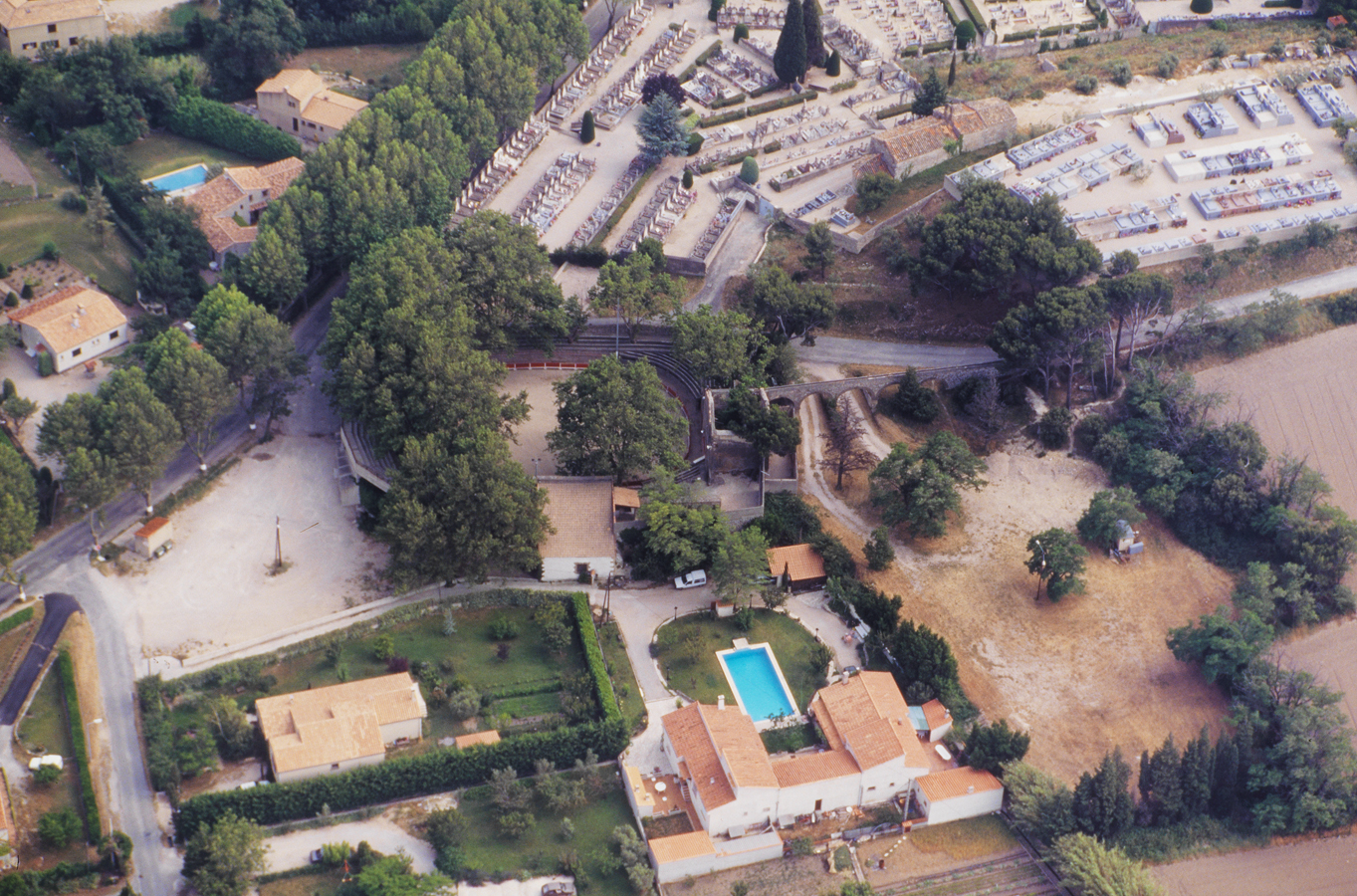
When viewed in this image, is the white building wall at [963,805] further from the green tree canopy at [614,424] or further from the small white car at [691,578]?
the green tree canopy at [614,424]

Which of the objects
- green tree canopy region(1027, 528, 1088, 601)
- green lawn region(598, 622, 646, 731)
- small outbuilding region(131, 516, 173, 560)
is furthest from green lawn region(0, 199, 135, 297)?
green tree canopy region(1027, 528, 1088, 601)

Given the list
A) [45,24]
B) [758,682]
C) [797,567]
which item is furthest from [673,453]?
[45,24]

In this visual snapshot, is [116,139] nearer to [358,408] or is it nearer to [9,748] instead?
[358,408]

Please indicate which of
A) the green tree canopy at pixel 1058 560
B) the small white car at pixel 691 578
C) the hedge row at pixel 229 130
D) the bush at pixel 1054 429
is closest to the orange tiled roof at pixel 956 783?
the green tree canopy at pixel 1058 560

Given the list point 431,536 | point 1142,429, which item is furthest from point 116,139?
point 1142,429

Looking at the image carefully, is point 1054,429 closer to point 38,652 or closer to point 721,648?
point 721,648

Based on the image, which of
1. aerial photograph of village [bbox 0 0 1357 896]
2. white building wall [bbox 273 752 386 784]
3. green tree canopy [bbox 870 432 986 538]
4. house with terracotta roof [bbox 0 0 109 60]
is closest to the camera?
white building wall [bbox 273 752 386 784]

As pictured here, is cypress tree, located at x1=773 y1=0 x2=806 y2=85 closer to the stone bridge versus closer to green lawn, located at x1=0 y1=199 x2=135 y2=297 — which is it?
the stone bridge
